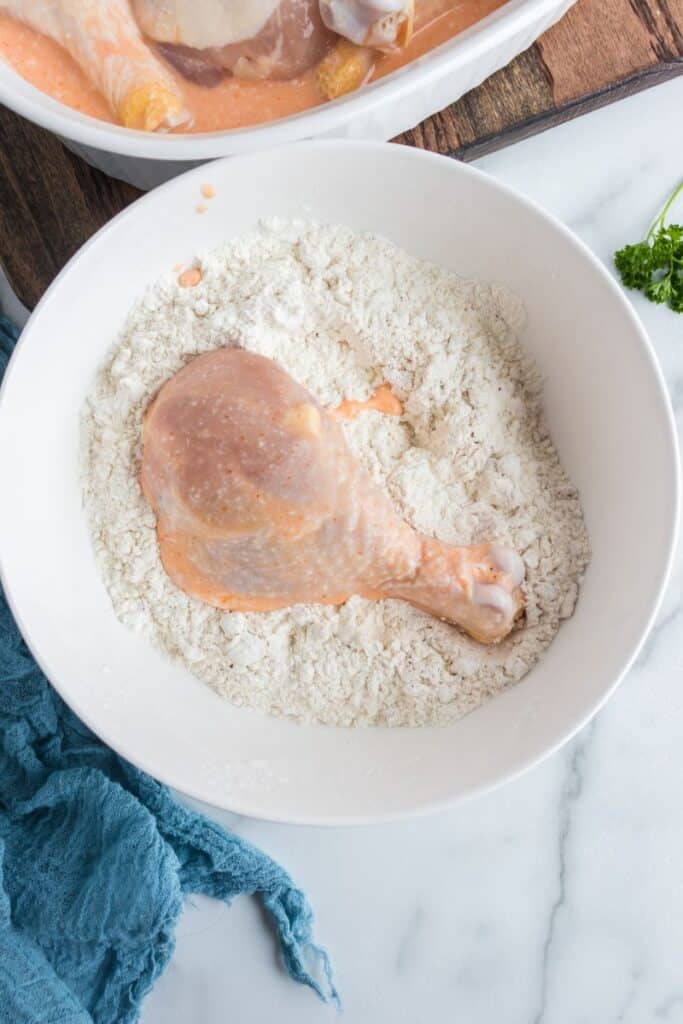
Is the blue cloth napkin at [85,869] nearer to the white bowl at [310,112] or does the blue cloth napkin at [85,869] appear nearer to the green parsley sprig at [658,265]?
the white bowl at [310,112]

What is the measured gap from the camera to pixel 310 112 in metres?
1.16

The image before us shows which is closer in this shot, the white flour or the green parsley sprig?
the white flour

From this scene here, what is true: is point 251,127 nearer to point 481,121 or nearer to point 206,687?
point 481,121

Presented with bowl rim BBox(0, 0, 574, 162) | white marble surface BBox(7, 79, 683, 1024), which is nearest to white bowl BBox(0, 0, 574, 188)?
bowl rim BBox(0, 0, 574, 162)

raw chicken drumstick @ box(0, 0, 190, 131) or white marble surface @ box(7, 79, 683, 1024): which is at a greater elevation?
raw chicken drumstick @ box(0, 0, 190, 131)

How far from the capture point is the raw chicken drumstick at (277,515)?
1077 millimetres

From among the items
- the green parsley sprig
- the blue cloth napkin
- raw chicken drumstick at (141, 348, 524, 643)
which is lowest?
the blue cloth napkin

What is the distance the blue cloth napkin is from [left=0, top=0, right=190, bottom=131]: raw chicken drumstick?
32 centimetres

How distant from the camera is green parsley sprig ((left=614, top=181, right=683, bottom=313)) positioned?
4.29 ft

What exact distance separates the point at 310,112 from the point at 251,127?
0.23 feet

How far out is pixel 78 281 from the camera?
1.10 metres

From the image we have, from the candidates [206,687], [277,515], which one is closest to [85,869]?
[206,687]

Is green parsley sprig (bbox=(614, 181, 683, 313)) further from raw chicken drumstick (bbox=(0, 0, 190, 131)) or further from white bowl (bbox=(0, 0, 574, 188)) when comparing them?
raw chicken drumstick (bbox=(0, 0, 190, 131))

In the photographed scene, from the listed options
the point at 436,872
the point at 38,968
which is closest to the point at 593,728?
the point at 436,872
